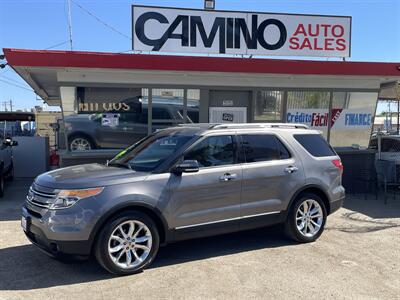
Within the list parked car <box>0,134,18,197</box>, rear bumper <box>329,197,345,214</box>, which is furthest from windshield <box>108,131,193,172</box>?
parked car <box>0,134,18,197</box>

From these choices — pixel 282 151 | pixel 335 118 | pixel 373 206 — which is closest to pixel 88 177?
pixel 282 151

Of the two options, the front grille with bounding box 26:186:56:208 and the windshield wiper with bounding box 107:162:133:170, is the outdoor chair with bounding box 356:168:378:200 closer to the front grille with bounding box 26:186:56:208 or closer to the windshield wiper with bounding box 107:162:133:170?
Result: the windshield wiper with bounding box 107:162:133:170

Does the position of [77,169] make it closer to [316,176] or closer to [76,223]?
[76,223]

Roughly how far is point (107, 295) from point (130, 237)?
2.51ft

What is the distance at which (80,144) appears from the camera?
9.61 m

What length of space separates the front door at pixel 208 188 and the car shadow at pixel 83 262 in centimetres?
60

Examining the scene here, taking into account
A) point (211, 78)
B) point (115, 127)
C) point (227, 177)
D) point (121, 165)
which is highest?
point (211, 78)

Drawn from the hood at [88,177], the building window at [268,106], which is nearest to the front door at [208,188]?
the hood at [88,177]

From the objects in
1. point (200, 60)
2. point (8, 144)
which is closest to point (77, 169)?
point (200, 60)

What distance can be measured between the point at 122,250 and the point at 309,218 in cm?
297

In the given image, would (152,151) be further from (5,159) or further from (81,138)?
(5,159)

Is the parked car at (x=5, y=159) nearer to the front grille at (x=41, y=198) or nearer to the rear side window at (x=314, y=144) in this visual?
the front grille at (x=41, y=198)

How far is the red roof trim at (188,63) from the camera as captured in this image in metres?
8.48

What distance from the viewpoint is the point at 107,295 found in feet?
14.8
